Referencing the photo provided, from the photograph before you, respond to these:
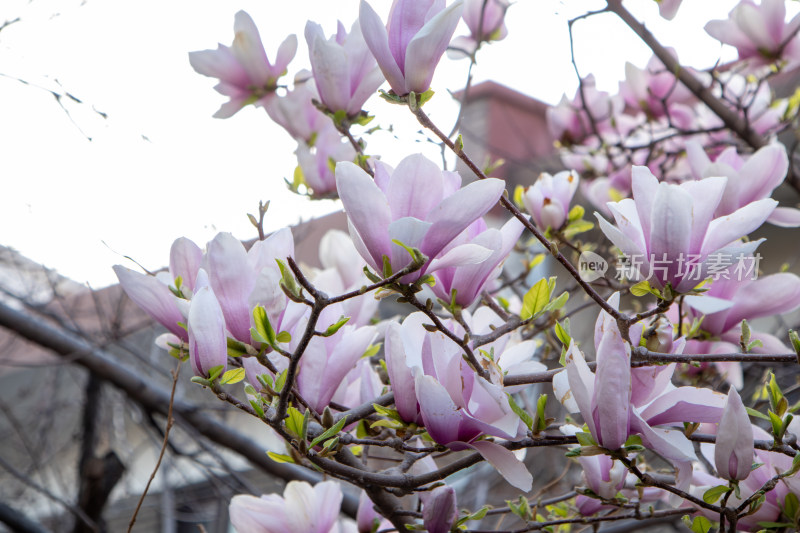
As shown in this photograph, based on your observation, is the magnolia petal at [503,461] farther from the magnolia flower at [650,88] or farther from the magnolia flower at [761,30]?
the magnolia flower at [650,88]

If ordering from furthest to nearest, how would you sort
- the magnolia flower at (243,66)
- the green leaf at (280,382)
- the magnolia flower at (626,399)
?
the magnolia flower at (243,66) → the green leaf at (280,382) → the magnolia flower at (626,399)

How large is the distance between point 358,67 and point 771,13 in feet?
2.99

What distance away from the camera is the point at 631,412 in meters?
0.61

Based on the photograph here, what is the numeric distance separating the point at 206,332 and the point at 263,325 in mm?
52

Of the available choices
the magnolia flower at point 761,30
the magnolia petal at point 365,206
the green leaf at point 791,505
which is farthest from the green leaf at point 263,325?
the magnolia flower at point 761,30

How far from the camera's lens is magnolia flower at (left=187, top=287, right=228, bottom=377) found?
66 cm

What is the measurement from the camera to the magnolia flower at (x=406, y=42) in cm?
70

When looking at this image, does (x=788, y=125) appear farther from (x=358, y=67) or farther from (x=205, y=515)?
(x=205, y=515)

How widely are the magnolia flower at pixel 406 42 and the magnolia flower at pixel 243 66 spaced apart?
1.59ft

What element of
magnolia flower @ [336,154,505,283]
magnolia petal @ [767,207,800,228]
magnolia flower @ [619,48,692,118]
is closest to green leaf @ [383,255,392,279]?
magnolia flower @ [336,154,505,283]

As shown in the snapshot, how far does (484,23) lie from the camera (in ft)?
4.78

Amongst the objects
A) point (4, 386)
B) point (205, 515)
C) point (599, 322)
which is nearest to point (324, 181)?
point (599, 322)

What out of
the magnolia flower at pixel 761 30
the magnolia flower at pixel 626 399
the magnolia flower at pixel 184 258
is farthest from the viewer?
the magnolia flower at pixel 761 30

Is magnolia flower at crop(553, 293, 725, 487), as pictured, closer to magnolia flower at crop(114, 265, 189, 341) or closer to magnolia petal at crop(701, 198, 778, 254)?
magnolia petal at crop(701, 198, 778, 254)
